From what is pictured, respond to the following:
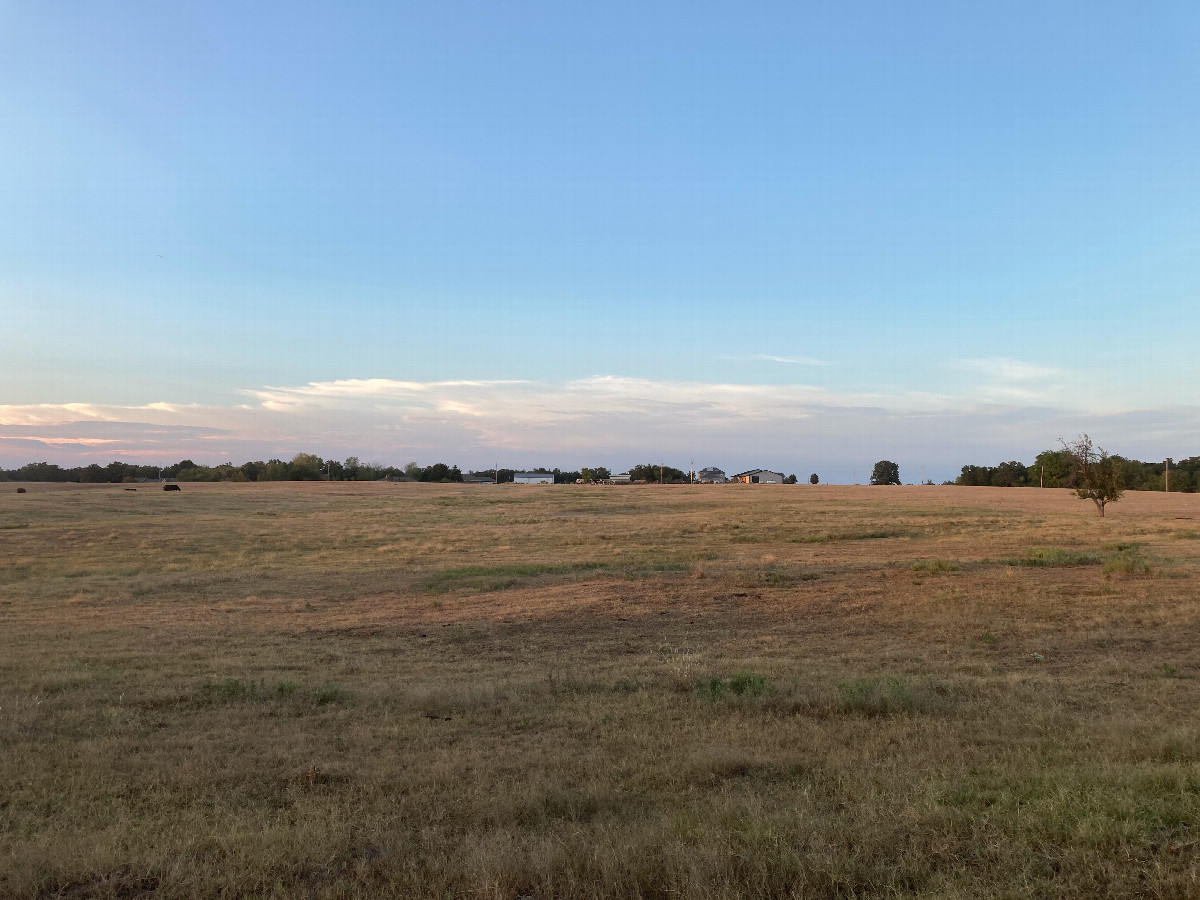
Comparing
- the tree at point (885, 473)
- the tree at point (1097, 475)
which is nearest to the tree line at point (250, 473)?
the tree at point (885, 473)

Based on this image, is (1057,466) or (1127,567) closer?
(1127,567)

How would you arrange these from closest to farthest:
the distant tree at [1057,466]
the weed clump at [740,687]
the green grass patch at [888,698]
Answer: the green grass patch at [888,698] < the weed clump at [740,687] < the distant tree at [1057,466]

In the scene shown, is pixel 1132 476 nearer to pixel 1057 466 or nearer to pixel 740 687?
pixel 1057 466

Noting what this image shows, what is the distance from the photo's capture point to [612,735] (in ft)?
27.3

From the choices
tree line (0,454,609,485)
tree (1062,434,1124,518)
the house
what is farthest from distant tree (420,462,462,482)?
tree (1062,434,1124,518)

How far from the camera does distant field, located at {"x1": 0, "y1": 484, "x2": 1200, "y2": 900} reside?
4.83m

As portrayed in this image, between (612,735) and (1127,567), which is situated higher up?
(1127,567)

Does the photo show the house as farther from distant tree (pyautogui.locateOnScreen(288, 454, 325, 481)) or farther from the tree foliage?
distant tree (pyautogui.locateOnScreen(288, 454, 325, 481))

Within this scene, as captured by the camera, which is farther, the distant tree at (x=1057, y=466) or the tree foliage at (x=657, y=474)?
the tree foliage at (x=657, y=474)

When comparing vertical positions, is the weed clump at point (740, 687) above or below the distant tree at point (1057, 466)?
below

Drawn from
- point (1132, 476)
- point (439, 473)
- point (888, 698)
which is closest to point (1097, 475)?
point (888, 698)

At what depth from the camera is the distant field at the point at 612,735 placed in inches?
190

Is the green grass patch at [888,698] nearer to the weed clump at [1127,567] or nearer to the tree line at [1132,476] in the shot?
the weed clump at [1127,567]

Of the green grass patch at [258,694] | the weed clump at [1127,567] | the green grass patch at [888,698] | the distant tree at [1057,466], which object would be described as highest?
the distant tree at [1057,466]
